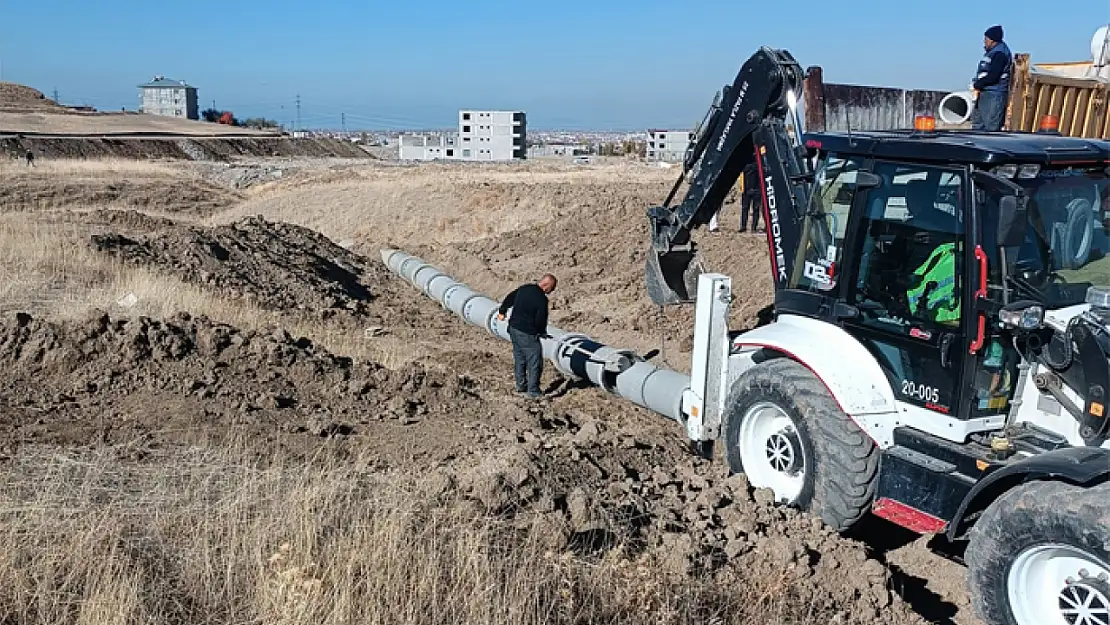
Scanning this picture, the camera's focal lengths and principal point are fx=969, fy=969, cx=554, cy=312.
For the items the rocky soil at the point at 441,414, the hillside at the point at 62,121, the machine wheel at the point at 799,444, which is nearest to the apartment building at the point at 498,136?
the hillside at the point at 62,121

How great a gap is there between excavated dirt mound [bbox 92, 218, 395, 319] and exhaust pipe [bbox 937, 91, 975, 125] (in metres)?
8.81

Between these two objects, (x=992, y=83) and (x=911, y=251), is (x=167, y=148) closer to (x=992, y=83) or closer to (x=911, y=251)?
(x=992, y=83)

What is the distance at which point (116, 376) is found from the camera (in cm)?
858

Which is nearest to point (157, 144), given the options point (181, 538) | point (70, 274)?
point (70, 274)

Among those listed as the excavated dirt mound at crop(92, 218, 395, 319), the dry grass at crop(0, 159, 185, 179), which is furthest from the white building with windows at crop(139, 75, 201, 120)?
the excavated dirt mound at crop(92, 218, 395, 319)

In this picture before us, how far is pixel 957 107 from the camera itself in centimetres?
857

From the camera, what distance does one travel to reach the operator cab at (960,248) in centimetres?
514

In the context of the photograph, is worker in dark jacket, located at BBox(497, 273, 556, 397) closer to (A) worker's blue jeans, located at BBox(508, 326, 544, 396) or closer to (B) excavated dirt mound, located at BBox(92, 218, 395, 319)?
(A) worker's blue jeans, located at BBox(508, 326, 544, 396)

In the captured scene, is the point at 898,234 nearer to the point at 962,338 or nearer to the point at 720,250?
the point at 962,338

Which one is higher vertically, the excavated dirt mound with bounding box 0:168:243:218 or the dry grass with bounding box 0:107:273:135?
the dry grass with bounding box 0:107:273:135

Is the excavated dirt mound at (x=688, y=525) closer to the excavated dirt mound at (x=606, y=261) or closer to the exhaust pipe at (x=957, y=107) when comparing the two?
the exhaust pipe at (x=957, y=107)

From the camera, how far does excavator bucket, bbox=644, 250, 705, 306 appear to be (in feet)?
28.5

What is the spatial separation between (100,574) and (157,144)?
54.7 m

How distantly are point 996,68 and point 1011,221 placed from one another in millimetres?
3948
